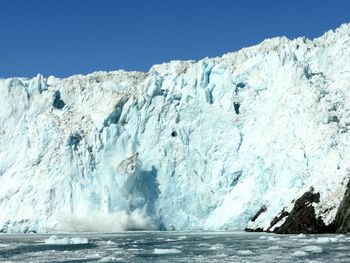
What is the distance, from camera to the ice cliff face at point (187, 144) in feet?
191

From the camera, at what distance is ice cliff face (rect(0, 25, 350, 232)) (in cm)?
5825

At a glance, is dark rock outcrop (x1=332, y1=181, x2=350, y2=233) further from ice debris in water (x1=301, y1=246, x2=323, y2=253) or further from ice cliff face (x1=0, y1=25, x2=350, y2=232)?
ice debris in water (x1=301, y1=246, x2=323, y2=253)

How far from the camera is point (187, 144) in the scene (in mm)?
64312

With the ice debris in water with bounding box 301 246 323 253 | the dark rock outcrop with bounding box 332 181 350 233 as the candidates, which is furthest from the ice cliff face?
the ice debris in water with bounding box 301 246 323 253

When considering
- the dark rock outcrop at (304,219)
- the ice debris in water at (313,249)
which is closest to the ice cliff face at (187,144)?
the dark rock outcrop at (304,219)

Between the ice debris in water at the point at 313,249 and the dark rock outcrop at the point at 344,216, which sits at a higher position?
the dark rock outcrop at the point at 344,216

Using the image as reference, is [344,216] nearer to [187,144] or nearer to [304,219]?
[304,219]

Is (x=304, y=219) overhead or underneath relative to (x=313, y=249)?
overhead

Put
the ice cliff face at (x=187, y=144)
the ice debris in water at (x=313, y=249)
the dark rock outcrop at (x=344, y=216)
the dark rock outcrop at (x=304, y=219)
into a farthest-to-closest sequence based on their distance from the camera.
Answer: the ice cliff face at (x=187, y=144)
the dark rock outcrop at (x=304, y=219)
the dark rock outcrop at (x=344, y=216)
the ice debris in water at (x=313, y=249)

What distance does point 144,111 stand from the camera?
2603 inches

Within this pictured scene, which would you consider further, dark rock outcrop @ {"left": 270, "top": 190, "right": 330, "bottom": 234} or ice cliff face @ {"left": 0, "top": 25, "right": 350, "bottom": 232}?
ice cliff face @ {"left": 0, "top": 25, "right": 350, "bottom": 232}

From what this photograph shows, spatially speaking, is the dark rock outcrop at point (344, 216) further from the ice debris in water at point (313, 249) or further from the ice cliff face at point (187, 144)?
the ice debris in water at point (313, 249)

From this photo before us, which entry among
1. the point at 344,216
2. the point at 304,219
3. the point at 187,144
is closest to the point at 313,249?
the point at 344,216

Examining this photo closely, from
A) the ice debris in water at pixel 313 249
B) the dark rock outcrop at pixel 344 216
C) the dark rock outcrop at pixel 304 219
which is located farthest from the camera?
the dark rock outcrop at pixel 304 219
